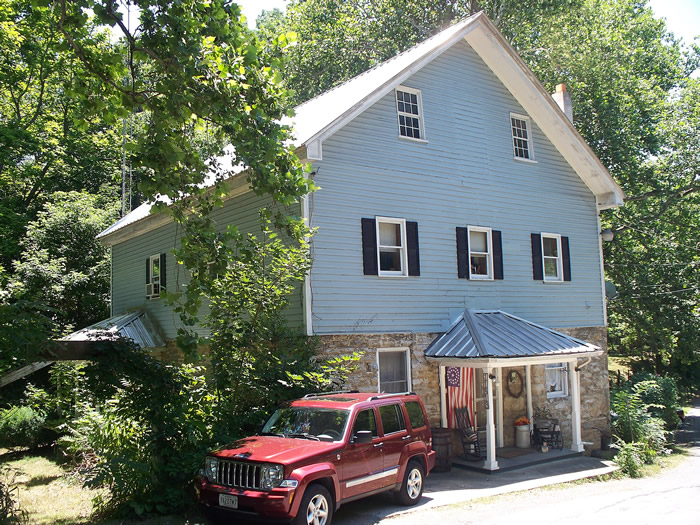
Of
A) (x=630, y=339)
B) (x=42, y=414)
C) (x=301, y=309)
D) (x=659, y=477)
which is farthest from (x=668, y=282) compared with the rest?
(x=42, y=414)

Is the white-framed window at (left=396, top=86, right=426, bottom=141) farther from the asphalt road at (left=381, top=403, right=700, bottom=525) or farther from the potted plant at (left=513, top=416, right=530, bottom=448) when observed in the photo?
the asphalt road at (left=381, top=403, right=700, bottom=525)

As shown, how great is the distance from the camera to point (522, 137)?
714 inches

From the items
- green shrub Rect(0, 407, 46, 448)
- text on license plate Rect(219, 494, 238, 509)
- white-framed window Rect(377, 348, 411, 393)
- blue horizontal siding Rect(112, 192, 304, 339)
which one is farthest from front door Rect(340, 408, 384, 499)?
green shrub Rect(0, 407, 46, 448)

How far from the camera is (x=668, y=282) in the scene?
81.8 feet

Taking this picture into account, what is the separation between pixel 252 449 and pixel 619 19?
3244cm

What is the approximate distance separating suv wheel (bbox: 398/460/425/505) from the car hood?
203 cm

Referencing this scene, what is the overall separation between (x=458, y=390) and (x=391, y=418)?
579 cm

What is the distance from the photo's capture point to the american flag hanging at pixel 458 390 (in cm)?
1532

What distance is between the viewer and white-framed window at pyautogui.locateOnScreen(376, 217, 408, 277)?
48.1 ft

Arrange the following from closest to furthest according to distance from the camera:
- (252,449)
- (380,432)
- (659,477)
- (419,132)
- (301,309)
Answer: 1. (252,449)
2. (380,432)
3. (301,309)
4. (659,477)
5. (419,132)

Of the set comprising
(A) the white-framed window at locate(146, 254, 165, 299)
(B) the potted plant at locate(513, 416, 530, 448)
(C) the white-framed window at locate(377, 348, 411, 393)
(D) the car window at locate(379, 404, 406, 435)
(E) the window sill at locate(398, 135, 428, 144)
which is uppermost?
(E) the window sill at locate(398, 135, 428, 144)

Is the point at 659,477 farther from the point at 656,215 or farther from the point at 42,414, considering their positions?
the point at 42,414

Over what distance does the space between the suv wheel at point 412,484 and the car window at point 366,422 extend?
3.88 feet

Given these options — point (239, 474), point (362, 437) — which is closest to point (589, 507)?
point (362, 437)
